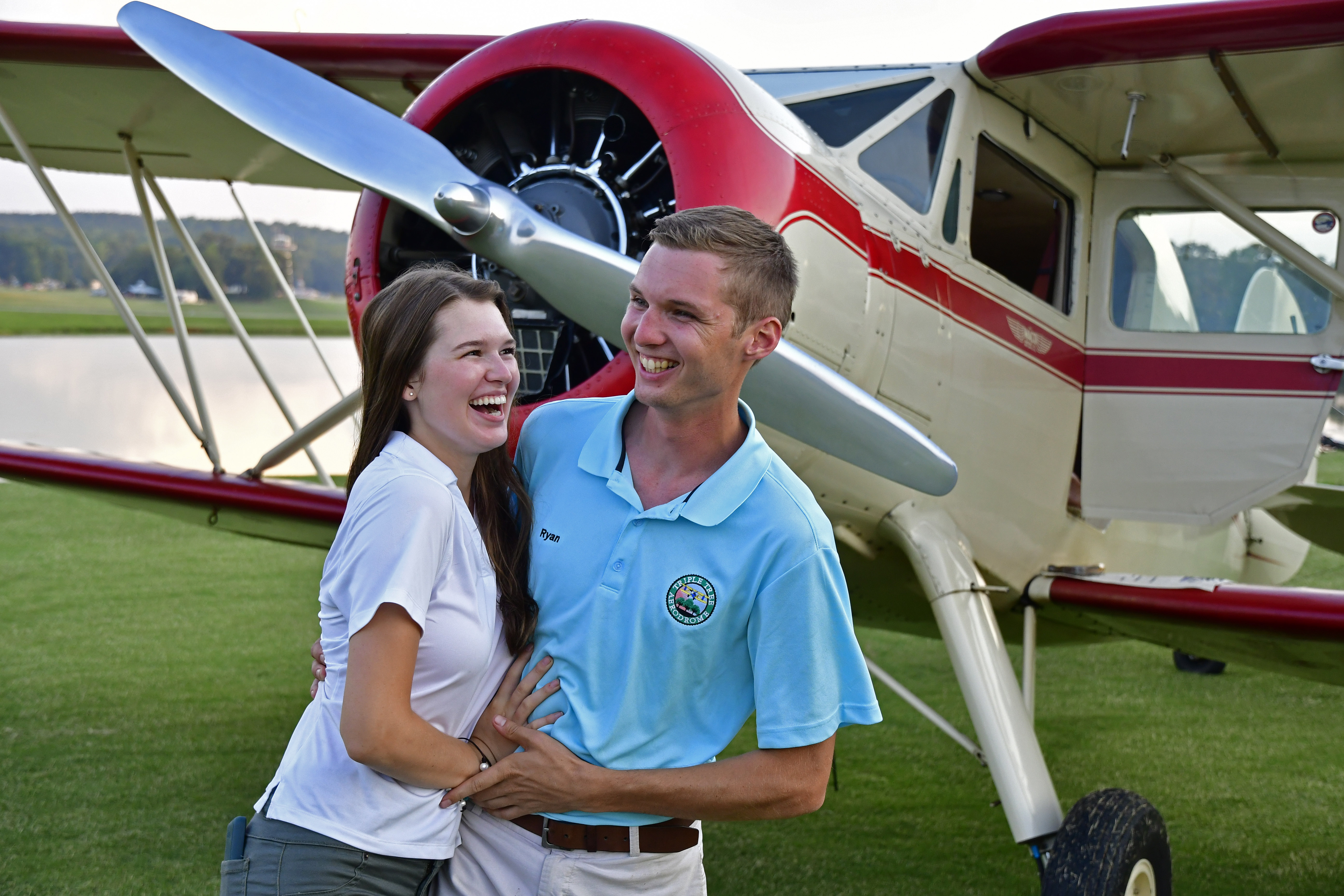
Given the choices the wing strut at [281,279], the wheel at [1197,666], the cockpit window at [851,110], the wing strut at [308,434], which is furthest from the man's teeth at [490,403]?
the wheel at [1197,666]

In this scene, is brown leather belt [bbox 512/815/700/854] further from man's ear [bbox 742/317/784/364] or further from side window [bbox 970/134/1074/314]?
side window [bbox 970/134/1074/314]

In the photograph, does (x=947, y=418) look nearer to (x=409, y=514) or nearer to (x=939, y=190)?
(x=939, y=190)

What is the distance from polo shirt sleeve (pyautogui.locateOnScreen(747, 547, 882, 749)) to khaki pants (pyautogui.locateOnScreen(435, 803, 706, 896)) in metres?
0.28

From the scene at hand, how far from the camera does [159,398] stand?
2870 centimetres

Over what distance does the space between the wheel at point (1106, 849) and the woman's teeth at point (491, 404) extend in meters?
2.48

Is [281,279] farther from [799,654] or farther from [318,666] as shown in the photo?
[799,654]

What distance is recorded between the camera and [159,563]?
1002 centimetres

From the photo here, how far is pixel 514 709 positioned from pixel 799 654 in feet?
1.35

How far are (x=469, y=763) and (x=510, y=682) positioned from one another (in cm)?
13

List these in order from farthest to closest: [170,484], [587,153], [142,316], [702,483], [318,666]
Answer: [142,316] < [170,484] < [587,153] < [318,666] < [702,483]

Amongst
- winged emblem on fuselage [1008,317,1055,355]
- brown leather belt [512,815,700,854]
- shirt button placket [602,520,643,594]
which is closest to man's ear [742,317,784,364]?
shirt button placket [602,520,643,594]

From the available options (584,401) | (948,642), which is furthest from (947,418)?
(584,401)

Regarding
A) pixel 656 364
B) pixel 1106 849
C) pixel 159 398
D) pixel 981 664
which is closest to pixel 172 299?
pixel 981 664

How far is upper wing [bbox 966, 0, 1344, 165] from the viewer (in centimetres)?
346
